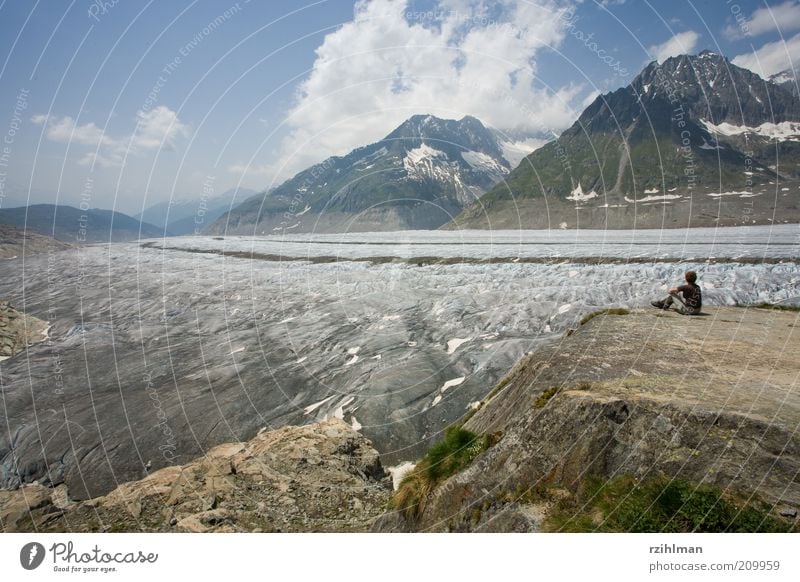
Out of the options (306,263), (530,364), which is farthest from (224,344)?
(306,263)

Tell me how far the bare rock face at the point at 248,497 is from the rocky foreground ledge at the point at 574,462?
4 centimetres

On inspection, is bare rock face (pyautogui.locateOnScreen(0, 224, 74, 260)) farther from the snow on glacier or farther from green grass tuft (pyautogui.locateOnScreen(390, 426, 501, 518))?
green grass tuft (pyautogui.locateOnScreen(390, 426, 501, 518))

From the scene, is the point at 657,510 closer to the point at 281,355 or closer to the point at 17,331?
the point at 281,355

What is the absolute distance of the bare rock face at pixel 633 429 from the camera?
17.0ft

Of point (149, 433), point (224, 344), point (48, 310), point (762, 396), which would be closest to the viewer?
point (762, 396)

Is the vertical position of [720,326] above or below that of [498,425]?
above

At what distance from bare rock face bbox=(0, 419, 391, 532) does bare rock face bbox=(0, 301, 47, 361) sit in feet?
71.1

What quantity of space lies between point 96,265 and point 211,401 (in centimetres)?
7256

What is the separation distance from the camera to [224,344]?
25.9m

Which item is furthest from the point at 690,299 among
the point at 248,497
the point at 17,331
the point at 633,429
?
the point at 17,331

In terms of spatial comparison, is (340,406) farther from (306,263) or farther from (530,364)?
(306,263)

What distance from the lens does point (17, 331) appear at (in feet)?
97.7

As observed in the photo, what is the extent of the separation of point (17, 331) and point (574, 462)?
3904 cm

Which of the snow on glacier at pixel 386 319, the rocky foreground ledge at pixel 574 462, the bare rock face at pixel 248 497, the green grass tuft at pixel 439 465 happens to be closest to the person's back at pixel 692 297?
the rocky foreground ledge at pixel 574 462
